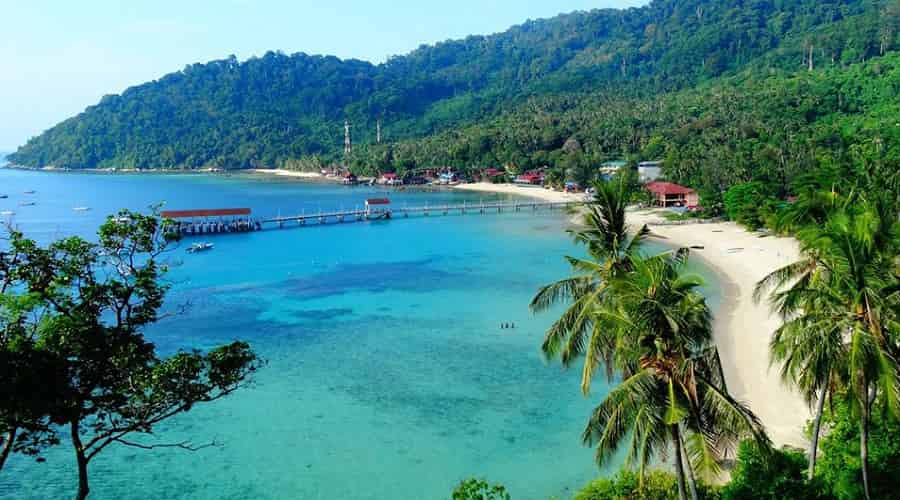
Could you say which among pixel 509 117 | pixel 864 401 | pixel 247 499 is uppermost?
pixel 509 117

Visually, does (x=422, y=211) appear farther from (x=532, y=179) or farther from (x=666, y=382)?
(x=666, y=382)

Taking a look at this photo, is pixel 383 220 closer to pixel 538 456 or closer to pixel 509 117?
pixel 538 456

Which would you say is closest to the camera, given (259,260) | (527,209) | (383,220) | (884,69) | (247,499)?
(247,499)

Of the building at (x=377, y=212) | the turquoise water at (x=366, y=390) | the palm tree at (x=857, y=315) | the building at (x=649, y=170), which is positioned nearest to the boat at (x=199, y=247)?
the turquoise water at (x=366, y=390)

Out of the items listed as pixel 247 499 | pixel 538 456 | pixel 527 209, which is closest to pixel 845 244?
pixel 538 456

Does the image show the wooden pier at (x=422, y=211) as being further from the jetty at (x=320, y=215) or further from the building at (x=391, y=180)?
the building at (x=391, y=180)

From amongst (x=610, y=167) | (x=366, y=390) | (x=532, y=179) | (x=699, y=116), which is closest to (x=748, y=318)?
(x=366, y=390)
